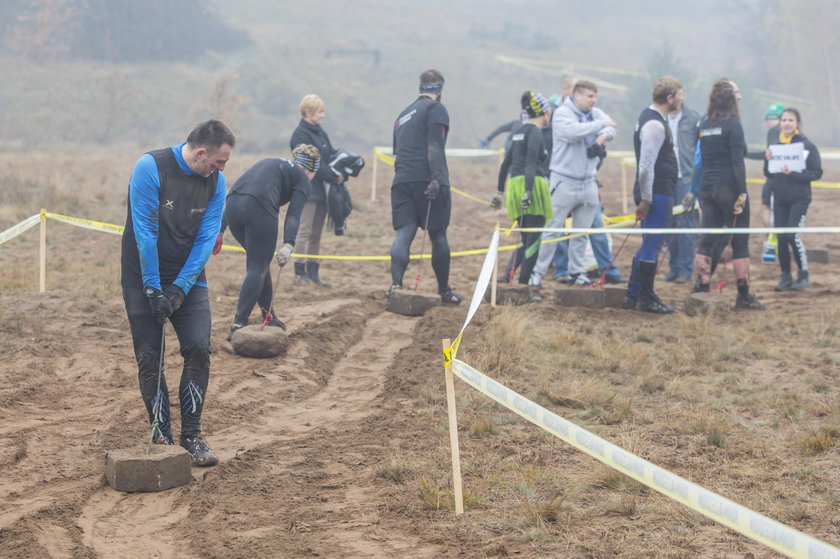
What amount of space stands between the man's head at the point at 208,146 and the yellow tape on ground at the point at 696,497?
7.56 ft

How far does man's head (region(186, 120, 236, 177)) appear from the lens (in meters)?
5.19

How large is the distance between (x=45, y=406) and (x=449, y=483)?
3.07m

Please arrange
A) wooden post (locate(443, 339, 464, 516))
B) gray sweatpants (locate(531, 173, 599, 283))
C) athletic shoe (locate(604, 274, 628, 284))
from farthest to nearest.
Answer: athletic shoe (locate(604, 274, 628, 284)) < gray sweatpants (locate(531, 173, 599, 283)) < wooden post (locate(443, 339, 464, 516))

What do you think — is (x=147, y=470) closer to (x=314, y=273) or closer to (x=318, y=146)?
(x=318, y=146)

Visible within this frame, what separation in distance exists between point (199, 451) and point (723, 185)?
6408 mm

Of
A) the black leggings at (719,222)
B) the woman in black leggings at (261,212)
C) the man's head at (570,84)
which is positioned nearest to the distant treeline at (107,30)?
the man's head at (570,84)

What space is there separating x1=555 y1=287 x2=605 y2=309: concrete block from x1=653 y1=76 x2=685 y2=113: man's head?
2.02 meters

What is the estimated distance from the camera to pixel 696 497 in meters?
2.74

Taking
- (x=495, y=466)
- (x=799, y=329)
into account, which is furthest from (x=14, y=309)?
(x=799, y=329)

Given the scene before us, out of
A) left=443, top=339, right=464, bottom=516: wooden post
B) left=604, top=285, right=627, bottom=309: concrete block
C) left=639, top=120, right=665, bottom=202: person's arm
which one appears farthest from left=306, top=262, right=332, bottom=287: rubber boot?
left=443, top=339, right=464, bottom=516: wooden post

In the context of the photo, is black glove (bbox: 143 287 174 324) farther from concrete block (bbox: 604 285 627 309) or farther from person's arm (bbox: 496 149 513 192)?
concrete block (bbox: 604 285 627 309)

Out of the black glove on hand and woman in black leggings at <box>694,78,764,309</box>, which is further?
woman in black leggings at <box>694,78,764,309</box>

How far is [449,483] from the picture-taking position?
193 inches

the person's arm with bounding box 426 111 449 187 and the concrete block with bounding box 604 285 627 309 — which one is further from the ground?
the person's arm with bounding box 426 111 449 187
